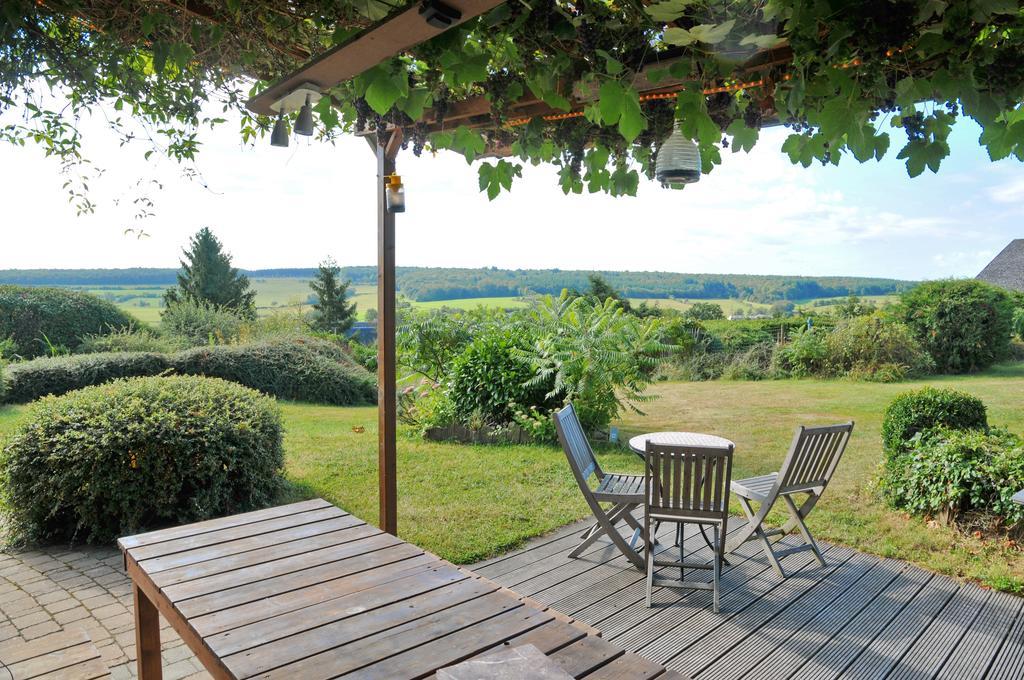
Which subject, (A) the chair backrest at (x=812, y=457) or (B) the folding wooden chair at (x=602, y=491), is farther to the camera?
(B) the folding wooden chair at (x=602, y=491)

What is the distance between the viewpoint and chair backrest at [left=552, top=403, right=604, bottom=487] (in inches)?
150

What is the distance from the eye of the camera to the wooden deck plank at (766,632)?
2.82 m

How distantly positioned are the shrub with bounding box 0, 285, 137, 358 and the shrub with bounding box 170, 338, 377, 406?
3.77 m

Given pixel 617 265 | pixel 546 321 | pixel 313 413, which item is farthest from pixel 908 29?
pixel 617 265

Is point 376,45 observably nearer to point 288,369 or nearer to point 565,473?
point 565,473

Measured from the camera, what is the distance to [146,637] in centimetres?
244

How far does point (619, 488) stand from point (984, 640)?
1881mm

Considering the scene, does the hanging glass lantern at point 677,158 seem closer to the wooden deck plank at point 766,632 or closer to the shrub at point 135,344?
the wooden deck plank at point 766,632

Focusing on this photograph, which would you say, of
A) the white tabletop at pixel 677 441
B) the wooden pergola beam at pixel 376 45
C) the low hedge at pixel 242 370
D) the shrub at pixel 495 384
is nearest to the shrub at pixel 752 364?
the shrub at pixel 495 384

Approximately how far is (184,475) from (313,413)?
5.48 meters

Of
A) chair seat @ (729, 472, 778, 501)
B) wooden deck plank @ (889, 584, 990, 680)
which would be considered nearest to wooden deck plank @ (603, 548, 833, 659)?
chair seat @ (729, 472, 778, 501)

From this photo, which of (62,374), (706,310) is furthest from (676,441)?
(706,310)

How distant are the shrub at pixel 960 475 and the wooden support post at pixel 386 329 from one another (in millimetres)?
3750

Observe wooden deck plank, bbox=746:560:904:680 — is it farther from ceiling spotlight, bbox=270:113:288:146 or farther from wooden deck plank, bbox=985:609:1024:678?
ceiling spotlight, bbox=270:113:288:146
